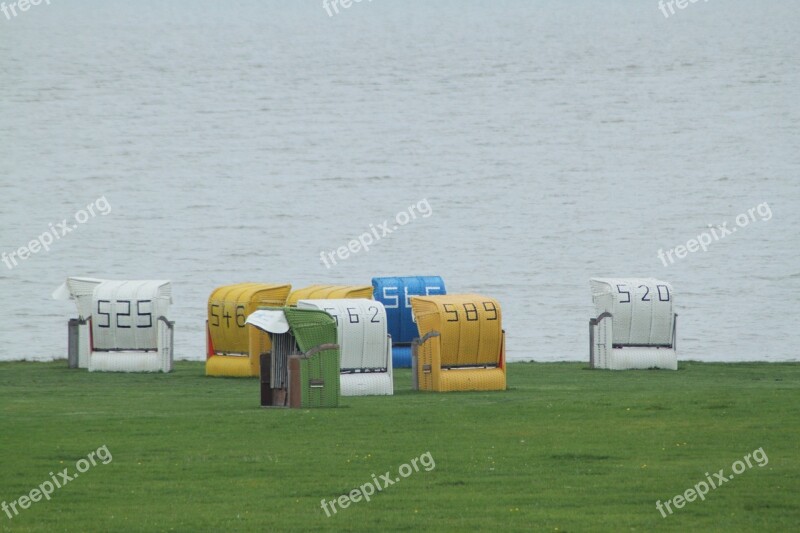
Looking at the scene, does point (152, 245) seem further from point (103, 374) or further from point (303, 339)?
point (303, 339)

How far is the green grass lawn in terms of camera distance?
14.5 meters

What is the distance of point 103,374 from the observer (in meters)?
30.7

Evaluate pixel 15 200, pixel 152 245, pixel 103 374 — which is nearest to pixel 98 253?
pixel 152 245

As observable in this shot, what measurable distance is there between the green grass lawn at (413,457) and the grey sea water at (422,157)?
2201 centimetres

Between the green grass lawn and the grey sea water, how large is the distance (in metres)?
22.0

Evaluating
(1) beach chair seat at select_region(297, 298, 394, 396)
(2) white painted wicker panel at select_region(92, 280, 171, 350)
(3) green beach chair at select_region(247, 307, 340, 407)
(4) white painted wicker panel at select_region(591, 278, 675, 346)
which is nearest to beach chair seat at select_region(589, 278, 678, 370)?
(4) white painted wicker panel at select_region(591, 278, 675, 346)

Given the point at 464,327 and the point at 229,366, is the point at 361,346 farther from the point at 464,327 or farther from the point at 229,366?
the point at 229,366

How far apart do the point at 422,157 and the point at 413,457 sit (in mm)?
79222

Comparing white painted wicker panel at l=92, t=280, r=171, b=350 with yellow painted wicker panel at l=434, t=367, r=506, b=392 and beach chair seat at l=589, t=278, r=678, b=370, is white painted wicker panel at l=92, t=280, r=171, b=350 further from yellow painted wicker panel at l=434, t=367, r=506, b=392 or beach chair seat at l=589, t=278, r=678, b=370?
beach chair seat at l=589, t=278, r=678, b=370

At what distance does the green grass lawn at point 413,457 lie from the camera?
47.4 ft

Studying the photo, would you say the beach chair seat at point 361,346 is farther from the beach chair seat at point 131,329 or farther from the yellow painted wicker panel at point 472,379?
the beach chair seat at point 131,329

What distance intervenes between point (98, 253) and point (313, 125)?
1268 inches

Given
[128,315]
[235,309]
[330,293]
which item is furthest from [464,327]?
[128,315]

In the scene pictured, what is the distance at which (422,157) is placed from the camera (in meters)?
96.4
